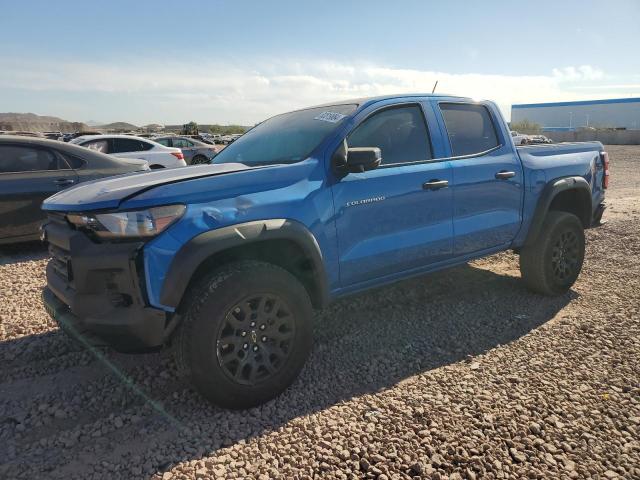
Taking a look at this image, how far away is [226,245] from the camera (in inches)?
102

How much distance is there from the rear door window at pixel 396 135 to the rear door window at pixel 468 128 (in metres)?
0.31

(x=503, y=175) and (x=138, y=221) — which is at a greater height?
(x=503, y=175)

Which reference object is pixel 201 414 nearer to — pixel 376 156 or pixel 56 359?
pixel 56 359

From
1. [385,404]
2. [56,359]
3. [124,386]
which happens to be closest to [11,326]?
[56,359]

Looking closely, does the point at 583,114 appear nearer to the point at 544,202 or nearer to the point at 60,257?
the point at 544,202

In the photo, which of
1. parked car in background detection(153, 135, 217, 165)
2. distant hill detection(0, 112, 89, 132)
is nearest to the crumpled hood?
parked car in background detection(153, 135, 217, 165)

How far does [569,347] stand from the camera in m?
3.52

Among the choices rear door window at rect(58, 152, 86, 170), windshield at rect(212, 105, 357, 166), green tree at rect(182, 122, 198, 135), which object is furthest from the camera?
green tree at rect(182, 122, 198, 135)

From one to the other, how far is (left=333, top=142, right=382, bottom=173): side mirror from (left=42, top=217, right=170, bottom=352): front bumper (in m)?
1.37

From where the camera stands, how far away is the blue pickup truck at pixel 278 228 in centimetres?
251

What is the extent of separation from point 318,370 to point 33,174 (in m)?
4.90

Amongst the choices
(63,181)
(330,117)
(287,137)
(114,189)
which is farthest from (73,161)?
(330,117)

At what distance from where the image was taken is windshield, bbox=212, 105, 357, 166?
3.33 meters

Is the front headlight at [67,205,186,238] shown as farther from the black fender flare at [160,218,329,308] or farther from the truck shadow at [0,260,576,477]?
the truck shadow at [0,260,576,477]
